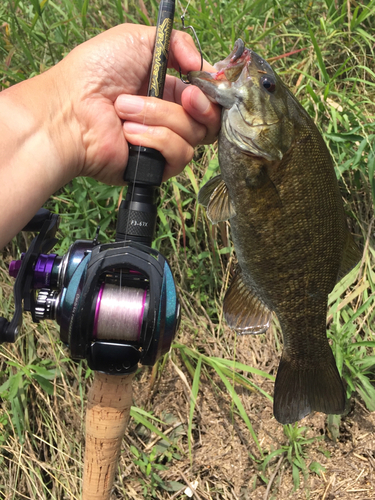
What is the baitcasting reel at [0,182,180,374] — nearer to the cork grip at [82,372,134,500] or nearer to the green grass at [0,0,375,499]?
the cork grip at [82,372,134,500]

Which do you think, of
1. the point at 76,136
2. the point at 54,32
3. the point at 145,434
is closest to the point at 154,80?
the point at 76,136

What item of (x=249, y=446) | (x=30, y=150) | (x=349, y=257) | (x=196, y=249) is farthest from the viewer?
(x=196, y=249)

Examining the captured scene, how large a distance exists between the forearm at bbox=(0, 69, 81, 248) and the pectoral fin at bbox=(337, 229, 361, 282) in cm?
118

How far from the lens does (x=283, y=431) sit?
258 cm

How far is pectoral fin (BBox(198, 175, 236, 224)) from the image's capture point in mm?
1675

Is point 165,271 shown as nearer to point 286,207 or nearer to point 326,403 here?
point 286,207

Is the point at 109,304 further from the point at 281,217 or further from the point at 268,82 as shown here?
the point at 268,82

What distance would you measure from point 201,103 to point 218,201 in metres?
0.39

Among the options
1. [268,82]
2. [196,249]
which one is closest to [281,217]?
[268,82]

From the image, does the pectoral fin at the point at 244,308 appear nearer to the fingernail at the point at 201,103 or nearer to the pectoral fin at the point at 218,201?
the pectoral fin at the point at 218,201

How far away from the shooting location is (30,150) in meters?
1.50

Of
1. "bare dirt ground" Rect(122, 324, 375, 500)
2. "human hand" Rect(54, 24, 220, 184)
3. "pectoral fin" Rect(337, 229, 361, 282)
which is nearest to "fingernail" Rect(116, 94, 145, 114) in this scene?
"human hand" Rect(54, 24, 220, 184)

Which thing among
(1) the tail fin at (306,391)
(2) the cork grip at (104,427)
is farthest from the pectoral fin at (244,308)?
(2) the cork grip at (104,427)

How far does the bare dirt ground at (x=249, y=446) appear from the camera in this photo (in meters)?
2.47
